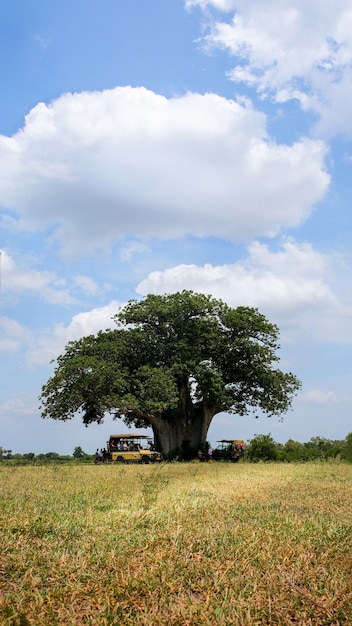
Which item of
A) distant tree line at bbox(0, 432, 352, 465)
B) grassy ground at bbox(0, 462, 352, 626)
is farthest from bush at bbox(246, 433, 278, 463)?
grassy ground at bbox(0, 462, 352, 626)

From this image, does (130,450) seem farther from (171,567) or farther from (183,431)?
(171,567)

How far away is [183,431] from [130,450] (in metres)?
3.78

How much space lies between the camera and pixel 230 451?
38250 millimetres

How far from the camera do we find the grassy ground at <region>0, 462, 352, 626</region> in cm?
372

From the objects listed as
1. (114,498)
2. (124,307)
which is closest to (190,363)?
(124,307)

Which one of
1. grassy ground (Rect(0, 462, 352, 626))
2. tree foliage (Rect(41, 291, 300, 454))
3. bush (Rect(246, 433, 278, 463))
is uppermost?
tree foliage (Rect(41, 291, 300, 454))

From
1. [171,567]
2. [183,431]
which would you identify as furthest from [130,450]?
[171,567]

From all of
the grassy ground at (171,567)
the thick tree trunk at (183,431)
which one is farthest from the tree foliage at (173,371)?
the grassy ground at (171,567)

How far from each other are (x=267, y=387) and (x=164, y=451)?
760 cm

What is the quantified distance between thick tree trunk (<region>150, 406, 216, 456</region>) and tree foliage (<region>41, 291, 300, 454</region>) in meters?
0.06

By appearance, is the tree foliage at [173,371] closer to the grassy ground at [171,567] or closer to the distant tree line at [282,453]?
the distant tree line at [282,453]

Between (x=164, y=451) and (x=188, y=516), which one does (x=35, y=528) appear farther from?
(x=164, y=451)

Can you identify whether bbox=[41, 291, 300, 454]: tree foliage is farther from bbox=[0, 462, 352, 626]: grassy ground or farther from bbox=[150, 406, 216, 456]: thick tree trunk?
bbox=[0, 462, 352, 626]: grassy ground

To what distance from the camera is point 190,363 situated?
33375mm
